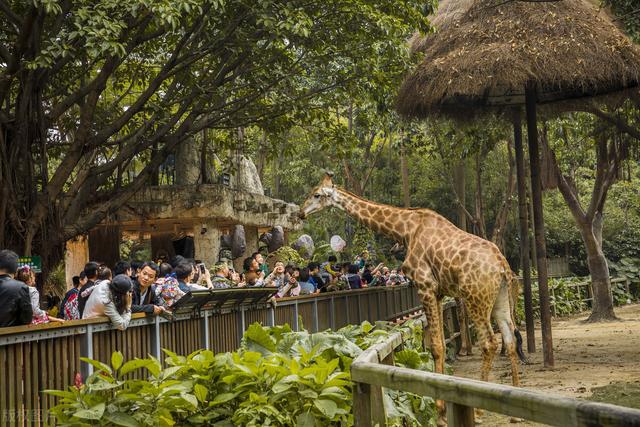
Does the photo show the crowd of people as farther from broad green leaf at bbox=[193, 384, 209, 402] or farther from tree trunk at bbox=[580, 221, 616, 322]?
tree trunk at bbox=[580, 221, 616, 322]

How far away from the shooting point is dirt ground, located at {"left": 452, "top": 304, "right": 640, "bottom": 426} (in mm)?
11470

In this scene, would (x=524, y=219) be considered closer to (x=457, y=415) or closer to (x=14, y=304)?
(x=14, y=304)

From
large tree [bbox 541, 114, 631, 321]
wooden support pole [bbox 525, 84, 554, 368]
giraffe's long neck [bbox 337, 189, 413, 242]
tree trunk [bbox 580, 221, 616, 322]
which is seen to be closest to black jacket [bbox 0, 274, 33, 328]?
giraffe's long neck [bbox 337, 189, 413, 242]

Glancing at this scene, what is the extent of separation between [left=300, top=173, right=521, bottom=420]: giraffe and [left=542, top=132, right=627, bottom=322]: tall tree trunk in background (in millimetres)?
11119

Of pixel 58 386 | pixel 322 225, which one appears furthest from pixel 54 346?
pixel 322 225

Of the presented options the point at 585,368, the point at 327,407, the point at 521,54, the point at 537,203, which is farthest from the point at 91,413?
the point at 537,203

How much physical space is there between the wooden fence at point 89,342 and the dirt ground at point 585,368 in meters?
3.01

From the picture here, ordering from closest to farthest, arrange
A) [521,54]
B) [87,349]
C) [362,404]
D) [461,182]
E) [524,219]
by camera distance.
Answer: [362,404], [87,349], [521,54], [524,219], [461,182]

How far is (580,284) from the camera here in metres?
32.1

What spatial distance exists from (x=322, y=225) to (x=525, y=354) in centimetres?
2531

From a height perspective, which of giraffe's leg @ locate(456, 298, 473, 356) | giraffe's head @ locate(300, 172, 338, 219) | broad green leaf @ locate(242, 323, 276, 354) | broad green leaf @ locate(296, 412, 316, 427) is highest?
giraffe's head @ locate(300, 172, 338, 219)

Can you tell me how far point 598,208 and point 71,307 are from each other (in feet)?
61.8

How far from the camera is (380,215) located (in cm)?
1355

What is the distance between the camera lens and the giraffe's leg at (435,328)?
11.4 meters
